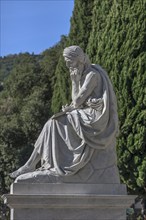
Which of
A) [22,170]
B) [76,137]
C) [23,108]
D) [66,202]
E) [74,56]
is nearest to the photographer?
[66,202]

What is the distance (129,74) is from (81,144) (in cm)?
1168

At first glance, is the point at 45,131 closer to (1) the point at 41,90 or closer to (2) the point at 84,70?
(2) the point at 84,70

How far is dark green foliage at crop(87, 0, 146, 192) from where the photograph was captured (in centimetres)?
2002

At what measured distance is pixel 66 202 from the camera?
8.78 meters

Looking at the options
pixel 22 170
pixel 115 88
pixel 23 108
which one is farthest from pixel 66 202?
pixel 23 108

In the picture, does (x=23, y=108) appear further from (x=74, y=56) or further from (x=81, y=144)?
(x=81, y=144)

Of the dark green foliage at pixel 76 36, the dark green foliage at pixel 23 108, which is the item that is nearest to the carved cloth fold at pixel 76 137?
the dark green foliage at pixel 76 36

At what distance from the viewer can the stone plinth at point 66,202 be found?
8.70 m

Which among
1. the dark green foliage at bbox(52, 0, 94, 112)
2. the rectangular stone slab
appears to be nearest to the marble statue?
the rectangular stone slab

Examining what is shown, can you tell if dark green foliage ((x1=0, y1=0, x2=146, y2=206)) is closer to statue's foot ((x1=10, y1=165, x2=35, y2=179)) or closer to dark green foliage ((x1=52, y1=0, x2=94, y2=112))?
dark green foliage ((x1=52, y1=0, x2=94, y2=112))

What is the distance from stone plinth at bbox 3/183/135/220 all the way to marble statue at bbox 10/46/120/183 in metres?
0.15

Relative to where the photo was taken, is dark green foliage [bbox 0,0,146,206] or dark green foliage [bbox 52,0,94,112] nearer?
dark green foliage [bbox 0,0,146,206]

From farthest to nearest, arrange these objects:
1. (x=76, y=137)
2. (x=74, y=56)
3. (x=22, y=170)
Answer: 1. (x=74, y=56)
2. (x=76, y=137)
3. (x=22, y=170)

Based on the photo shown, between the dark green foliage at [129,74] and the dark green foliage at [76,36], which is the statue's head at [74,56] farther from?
the dark green foliage at [76,36]
